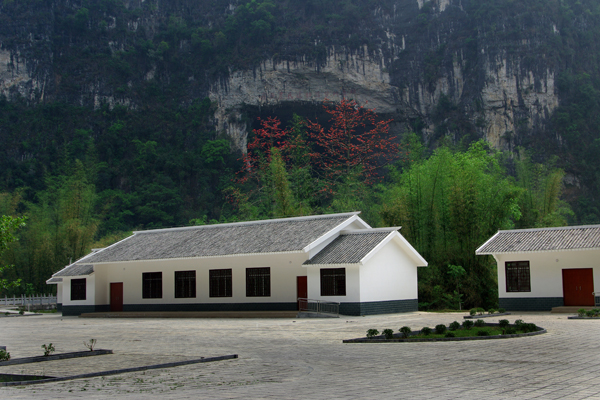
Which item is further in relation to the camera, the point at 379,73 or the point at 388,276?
the point at 379,73

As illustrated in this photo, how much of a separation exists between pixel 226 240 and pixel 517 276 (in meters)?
14.0

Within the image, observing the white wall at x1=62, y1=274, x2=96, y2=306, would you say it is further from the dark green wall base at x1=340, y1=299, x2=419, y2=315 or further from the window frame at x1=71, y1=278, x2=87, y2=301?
the dark green wall base at x1=340, y1=299, x2=419, y2=315

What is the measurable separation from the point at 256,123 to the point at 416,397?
243 ft

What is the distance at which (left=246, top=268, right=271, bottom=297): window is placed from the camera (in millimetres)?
29094

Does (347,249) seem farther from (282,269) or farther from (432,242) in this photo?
(432,242)

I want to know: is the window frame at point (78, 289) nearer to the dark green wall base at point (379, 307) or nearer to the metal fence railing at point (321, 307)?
the metal fence railing at point (321, 307)

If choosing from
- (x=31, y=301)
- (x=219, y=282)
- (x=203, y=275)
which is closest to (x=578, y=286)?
(x=219, y=282)

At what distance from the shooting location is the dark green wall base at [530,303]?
25531 mm

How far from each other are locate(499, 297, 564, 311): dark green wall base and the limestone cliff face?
49.0 m

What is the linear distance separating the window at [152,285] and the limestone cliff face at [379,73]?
47.2 meters

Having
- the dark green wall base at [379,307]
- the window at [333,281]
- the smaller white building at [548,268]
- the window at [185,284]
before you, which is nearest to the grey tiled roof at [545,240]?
→ the smaller white building at [548,268]

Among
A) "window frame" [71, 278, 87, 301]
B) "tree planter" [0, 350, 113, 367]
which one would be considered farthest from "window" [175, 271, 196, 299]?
"tree planter" [0, 350, 113, 367]

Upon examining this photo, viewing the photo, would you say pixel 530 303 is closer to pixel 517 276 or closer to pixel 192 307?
pixel 517 276

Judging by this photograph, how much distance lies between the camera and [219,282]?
99.8 ft
